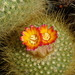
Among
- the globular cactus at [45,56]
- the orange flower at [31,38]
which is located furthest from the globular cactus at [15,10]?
the orange flower at [31,38]

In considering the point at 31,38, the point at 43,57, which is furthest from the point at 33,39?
the point at 43,57

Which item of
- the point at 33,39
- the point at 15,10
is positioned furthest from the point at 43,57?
the point at 15,10

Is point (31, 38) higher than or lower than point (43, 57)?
higher

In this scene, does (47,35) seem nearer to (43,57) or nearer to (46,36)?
(46,36)

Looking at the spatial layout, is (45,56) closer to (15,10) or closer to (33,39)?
(33,39)

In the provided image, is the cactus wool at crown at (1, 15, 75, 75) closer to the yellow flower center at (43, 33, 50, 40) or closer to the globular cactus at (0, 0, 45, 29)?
the yellow flower center at (43, 33, 50, 40)

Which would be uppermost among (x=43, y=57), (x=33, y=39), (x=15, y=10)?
(x=15, y=10)

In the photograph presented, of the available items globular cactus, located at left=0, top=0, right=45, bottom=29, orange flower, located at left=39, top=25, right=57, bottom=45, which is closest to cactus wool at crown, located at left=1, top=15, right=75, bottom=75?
orange flower, located at left=39, top=25, right=57, bottom=45
